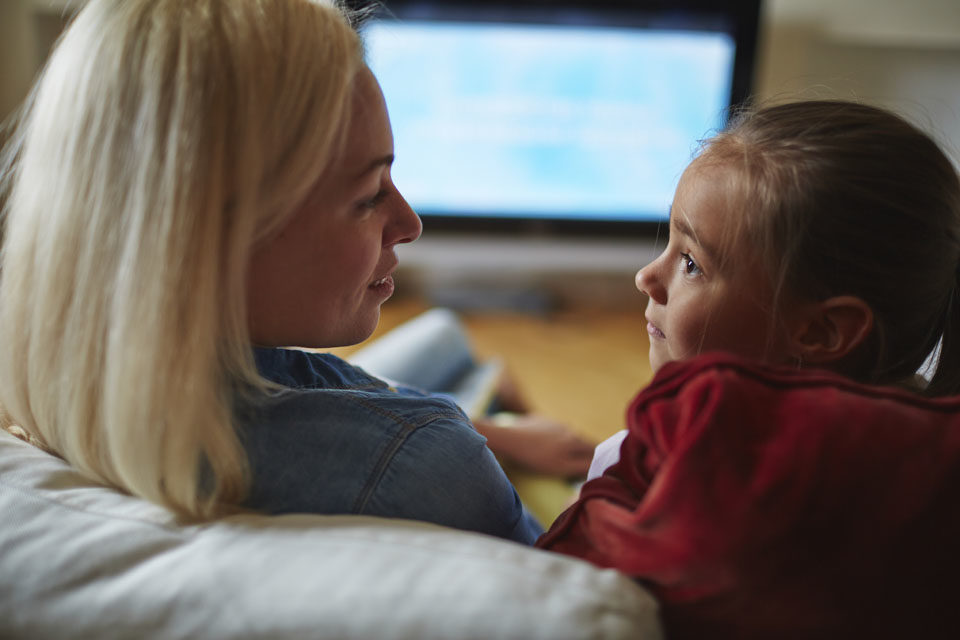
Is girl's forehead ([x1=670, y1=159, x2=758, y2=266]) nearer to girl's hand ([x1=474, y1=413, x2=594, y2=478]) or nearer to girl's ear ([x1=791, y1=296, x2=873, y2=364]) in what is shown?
girl's ear ([x1=791, y1=296, x2=873, y2=364])

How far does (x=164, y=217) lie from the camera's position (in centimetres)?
46

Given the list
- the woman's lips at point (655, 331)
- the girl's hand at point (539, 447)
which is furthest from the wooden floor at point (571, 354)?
the woman's lips at point (655, 331)

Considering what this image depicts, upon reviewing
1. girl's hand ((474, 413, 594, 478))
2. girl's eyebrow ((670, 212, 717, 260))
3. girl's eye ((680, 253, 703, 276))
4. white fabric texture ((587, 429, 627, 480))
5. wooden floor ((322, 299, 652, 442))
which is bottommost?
wooden floor ((322, 299, 652, 442))

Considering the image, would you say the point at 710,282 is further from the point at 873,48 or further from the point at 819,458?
the point at 873,48

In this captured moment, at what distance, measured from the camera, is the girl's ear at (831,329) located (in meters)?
0.58

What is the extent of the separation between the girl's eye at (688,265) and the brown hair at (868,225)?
0.06 meters

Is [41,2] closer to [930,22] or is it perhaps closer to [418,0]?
[418,0]

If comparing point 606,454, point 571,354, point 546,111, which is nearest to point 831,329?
point 606,454

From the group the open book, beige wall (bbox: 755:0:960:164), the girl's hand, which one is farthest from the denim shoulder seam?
beige wall (bbox: 755:0:960:164)

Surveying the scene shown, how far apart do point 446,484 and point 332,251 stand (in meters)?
0.19

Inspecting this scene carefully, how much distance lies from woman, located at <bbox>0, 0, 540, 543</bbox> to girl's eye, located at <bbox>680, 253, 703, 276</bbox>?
0.26m

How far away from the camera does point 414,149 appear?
2484mm

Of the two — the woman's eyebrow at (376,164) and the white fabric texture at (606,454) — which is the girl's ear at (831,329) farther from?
the woman's eyebrow at (376,164)

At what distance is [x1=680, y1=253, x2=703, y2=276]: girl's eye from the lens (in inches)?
26.2
